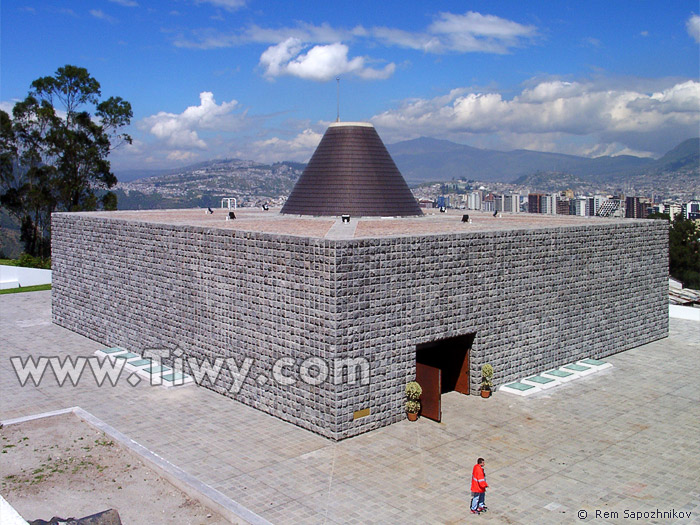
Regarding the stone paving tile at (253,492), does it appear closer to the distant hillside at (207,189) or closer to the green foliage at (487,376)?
the green foliage at (487,376)

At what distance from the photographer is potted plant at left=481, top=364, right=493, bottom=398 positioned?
15297mm

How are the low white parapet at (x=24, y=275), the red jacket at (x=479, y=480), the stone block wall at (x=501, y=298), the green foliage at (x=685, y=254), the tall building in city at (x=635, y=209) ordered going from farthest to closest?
the tall building in city at (x=635, y=209) → the green foliage at (x=685, y=254) → the low white parapet at (x=24, y=275) → the stone block wall at (x=501, y=298) → the red jacket at (x=479, y=480)

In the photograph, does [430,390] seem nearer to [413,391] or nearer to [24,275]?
[413,391]

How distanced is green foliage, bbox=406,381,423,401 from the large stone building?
7.1 inches

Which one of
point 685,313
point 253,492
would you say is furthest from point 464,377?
point 685,313

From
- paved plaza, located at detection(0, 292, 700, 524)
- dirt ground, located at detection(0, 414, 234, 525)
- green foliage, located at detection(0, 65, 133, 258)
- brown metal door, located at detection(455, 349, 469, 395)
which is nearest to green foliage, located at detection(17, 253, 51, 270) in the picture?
green foliage, located at detection(0, 65, 133, 258)

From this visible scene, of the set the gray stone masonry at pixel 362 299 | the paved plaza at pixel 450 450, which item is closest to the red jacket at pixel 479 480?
the paved plaza at pixel 450 450

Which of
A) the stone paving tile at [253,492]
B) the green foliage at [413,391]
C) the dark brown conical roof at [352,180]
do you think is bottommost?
the stone paving tile at [253,492]

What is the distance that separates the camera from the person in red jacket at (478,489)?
9.67m

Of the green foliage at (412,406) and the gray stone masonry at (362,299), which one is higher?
the gray stone masonry at (362,299)

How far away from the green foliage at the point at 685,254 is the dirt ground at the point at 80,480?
46.0 meters

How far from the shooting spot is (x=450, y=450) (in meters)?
12.3

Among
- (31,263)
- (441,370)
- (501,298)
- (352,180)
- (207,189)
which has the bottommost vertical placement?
(441,370)

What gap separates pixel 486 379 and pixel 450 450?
3488 millimetres
